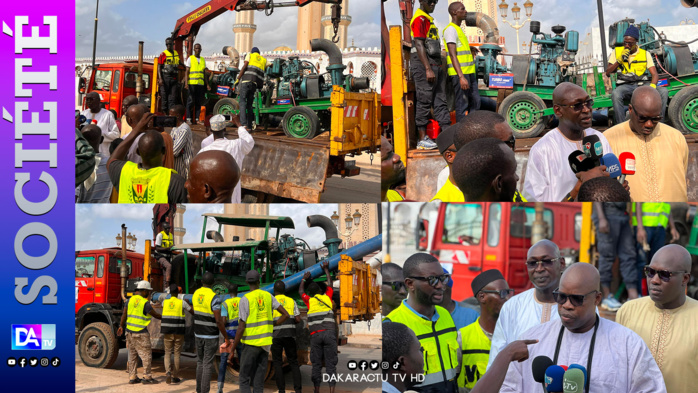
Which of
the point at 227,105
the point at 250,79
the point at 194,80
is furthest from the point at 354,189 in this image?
the point at 250,79

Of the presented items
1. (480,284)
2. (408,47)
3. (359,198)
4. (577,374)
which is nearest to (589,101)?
(480,284)

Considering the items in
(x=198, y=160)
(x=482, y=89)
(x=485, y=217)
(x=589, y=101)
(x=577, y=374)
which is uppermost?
(x=482, y=89)

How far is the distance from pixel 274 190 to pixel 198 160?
295 cm

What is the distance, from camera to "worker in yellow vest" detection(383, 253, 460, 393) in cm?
382

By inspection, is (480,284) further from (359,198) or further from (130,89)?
(130,89)

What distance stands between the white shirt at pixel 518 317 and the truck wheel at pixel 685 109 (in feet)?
15.0

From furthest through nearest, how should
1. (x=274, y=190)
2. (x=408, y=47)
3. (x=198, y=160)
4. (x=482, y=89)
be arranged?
1. (x=482, y=89)
2. (x=274, y=190)
3. (x=408, y=47)
4. (x=198, y=160)

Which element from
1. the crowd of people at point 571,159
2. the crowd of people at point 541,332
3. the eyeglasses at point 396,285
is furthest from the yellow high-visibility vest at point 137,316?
the eyeglasses at point 396,285

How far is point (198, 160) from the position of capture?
4.66m

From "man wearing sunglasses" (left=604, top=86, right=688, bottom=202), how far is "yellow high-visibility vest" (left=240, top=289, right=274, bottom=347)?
2849 mm

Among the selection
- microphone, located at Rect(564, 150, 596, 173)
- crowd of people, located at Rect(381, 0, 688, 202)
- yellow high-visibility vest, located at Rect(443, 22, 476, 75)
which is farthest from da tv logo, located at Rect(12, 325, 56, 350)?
yellow high-visibility vest, located at Rect(443, 22, 476, 75)

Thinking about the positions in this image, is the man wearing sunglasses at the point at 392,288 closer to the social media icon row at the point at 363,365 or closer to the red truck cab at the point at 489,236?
the red truck cab at the point at 489,236

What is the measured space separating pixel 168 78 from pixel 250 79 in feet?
6.29

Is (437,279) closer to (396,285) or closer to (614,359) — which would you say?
(396,285)
